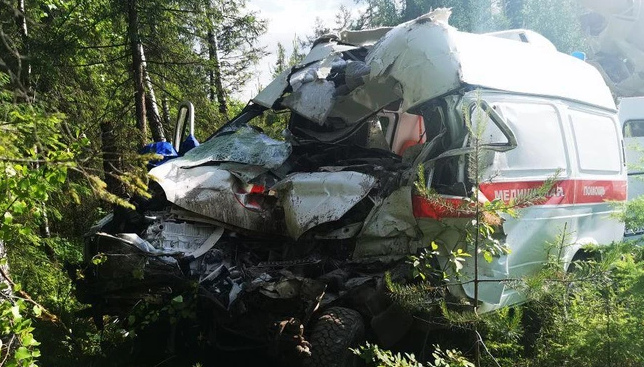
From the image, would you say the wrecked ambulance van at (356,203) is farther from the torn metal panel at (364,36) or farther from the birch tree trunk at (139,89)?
the birch tree trunk at (139,89)

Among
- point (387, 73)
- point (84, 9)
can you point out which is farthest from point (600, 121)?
point (84, 9)

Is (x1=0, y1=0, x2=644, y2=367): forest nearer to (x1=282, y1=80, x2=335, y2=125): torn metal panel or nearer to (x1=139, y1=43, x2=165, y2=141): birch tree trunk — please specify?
(x1=139, y1=43, x2=165, y2=141): birch tree trunk

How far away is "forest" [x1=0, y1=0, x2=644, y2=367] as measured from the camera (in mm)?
2650

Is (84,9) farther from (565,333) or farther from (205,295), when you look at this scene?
(565,333)

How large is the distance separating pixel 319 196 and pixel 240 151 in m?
1.04

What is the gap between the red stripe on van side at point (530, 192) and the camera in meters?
3.60

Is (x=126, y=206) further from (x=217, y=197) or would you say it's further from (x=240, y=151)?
(x=240, y=151)

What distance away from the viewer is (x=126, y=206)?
9.03 ft

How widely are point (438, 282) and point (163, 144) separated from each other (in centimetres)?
309

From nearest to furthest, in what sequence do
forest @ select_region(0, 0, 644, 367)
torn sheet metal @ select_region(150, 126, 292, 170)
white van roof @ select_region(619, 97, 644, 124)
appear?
forest @ select_region(0, 0, 644, 367)
torn sheet metal @ select_region(150, 126, 292, 170)
white van roof @ select_region(619, 97, 644, 124)

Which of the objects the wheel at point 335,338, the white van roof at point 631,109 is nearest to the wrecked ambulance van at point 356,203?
the wheel at point 335,338

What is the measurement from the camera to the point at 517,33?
18.4 feet

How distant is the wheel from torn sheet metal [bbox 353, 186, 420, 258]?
23.2 inches

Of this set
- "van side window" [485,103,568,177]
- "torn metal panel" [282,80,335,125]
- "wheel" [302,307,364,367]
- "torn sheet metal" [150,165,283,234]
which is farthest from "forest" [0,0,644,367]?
"torn metal panel" [282,80,335,125]
